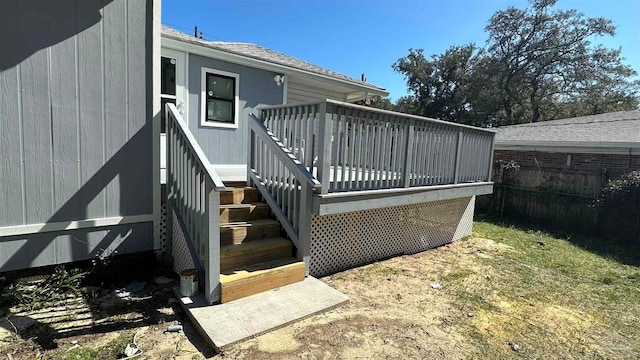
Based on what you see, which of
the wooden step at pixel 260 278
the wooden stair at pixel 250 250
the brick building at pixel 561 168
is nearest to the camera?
the wooden step at pixel 260 278

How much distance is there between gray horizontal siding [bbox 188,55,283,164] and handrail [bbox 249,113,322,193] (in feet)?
4.99

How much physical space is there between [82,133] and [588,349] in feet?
17.3

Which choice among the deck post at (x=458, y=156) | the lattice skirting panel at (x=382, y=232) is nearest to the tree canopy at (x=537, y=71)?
the lattice skirting panel at (x=382, y=232)

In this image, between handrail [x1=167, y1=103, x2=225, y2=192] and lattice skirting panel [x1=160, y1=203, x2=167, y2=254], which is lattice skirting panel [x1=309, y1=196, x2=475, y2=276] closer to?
handrail [x1=167, y1=103, x2=225, y2=192]

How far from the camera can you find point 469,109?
26.2 meters

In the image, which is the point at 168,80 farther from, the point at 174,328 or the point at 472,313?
the point at 472,313

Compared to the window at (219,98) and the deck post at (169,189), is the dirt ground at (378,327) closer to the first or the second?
the deck post at (169,189)

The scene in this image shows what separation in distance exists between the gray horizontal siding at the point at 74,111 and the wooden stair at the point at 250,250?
99 centimetres

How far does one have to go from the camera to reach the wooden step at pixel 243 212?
12.9ft

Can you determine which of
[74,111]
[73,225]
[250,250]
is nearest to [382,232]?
[250,250]

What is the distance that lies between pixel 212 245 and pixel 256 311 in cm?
73

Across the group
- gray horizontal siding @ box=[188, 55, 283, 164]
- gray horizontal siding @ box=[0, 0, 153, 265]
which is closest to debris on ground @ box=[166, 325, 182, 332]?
gray horizontal siding @ box=[0, 0, 153, 265]

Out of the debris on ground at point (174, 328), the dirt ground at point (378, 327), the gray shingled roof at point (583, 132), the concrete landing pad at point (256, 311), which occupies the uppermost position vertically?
the gray shingled roof at point (583, 132)

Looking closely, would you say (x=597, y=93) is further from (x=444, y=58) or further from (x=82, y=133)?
(x=82, y=133)
